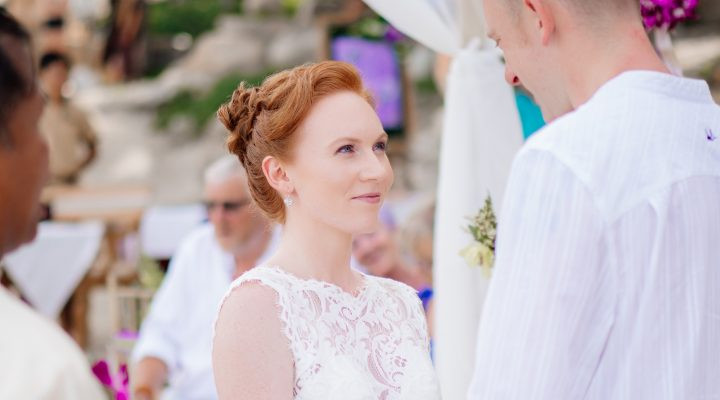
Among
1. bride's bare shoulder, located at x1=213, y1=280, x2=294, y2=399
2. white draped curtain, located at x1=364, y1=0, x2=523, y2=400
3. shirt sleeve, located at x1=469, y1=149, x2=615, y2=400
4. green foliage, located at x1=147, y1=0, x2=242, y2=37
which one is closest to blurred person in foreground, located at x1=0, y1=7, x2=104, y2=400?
shirt sleeve, located at x1=469, y1=149, x2=615, y2=400

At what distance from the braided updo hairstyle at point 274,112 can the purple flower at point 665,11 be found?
5.02 feet

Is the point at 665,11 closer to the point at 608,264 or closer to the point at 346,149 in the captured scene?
the point at 346,149

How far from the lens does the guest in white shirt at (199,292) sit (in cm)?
459

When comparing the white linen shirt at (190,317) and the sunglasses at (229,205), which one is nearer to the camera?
the white linen shirt at (190,317)

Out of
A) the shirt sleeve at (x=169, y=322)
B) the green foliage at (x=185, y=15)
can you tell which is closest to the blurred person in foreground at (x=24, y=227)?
the shirt sleeve at (x=169, y=322)

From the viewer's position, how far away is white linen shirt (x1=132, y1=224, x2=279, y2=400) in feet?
15.0

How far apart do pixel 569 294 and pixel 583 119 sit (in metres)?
0.28

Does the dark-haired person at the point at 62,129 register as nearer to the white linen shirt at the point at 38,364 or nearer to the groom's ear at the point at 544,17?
the groom's ear at the point at 544,17

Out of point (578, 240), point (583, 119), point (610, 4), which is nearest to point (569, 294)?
point (578, 240)

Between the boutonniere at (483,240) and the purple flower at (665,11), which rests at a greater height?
the purple flower at (665,11)

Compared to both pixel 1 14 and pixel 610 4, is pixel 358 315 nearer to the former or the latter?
pixel 610 4

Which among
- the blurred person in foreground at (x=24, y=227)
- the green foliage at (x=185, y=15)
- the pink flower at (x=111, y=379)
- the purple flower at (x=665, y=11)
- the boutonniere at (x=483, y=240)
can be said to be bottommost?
the green foliage at (x=185, y=15)

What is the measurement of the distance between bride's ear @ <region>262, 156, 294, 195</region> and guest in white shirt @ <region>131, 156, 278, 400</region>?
87.7 inches

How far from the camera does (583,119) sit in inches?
65.7
